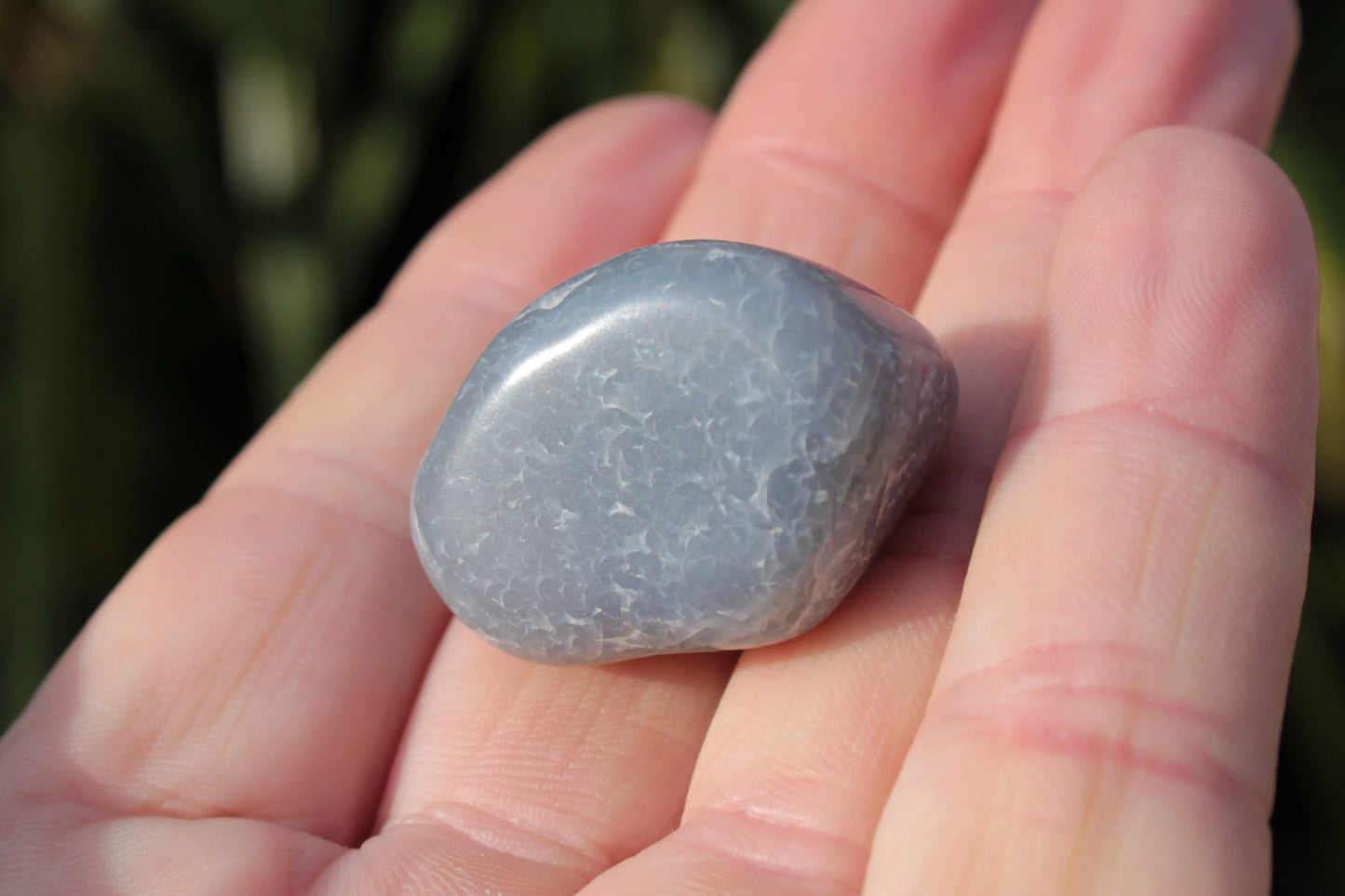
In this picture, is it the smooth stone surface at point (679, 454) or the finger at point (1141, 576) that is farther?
the smooth stone surface at point (679, 454)

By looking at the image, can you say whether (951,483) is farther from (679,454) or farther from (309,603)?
(309,603)

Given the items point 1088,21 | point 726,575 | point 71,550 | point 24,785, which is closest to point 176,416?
point 71,550

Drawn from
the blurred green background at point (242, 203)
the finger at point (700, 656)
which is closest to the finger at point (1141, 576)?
the finger at point (700, 656)

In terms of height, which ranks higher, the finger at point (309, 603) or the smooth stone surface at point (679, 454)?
the smooth stone surface at point (679, 454)

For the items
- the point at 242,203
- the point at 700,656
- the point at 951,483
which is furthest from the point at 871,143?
the point at 242,203

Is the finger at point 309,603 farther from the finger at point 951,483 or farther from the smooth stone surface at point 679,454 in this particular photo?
the finger at point 951,483

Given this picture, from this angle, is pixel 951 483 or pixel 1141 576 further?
pixel 951 483

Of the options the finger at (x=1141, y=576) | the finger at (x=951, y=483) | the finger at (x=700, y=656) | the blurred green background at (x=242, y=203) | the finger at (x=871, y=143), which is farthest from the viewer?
the blurred green background at (x=242, y=203)

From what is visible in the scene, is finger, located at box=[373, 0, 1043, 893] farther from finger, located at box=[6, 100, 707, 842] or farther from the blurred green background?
the blurred green background
